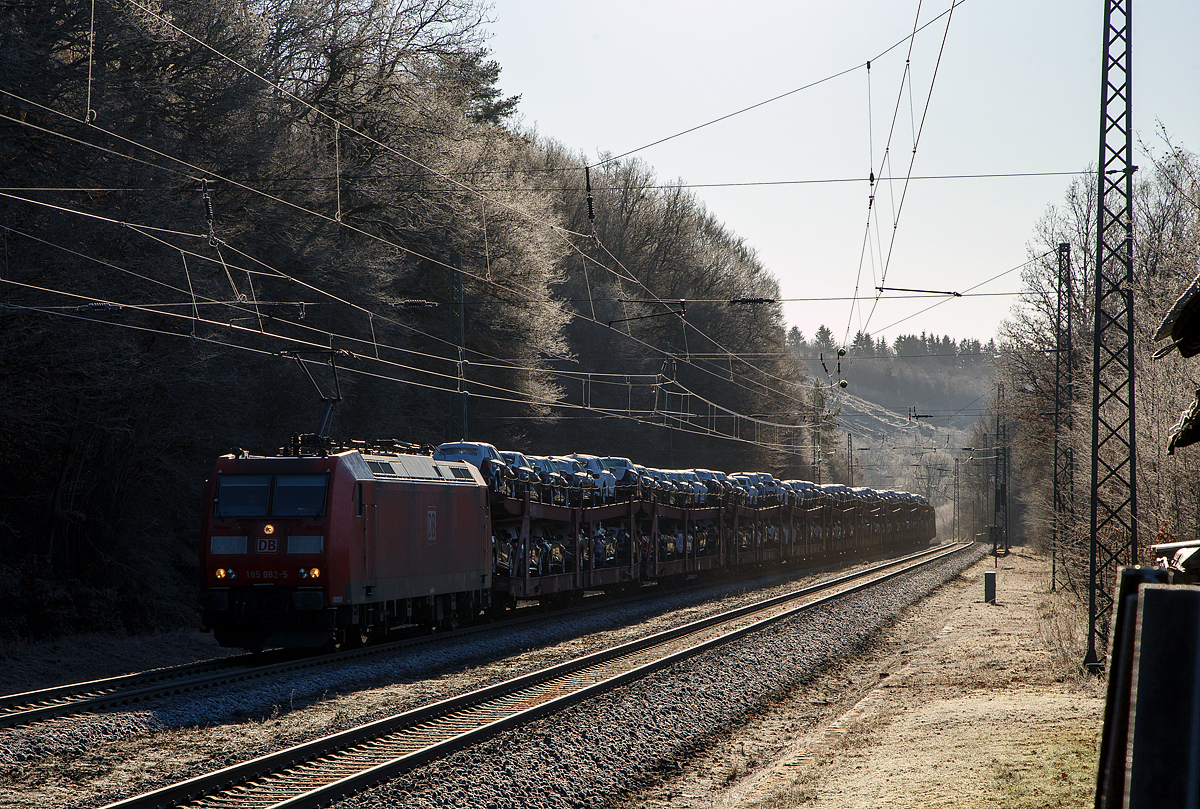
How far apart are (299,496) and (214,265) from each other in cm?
970

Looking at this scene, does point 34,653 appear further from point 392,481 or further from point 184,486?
point 184,486

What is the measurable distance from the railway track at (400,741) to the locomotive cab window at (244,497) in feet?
17.3

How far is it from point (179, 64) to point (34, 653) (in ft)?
46.1

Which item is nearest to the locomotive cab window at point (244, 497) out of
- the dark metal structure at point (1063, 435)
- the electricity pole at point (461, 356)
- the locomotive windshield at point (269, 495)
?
the locomotive windshield at point (269, 495)

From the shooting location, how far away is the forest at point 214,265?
19.3m

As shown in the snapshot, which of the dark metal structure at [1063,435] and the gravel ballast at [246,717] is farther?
the dark metal structure at [1063,435]

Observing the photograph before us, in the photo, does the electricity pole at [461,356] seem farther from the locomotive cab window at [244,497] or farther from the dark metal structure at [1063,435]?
the dark metal structure at [1063,435]

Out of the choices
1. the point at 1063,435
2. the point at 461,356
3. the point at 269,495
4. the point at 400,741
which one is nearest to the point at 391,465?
the point at 269,495

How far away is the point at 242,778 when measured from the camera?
8.80 metres

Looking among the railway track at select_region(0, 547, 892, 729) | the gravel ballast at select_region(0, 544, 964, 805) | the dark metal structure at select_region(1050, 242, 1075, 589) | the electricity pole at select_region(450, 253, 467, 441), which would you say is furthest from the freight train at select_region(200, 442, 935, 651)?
the dark metal structure at select_region(1050, 242, 1075, 589)

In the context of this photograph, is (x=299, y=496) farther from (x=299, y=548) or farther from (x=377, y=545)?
(x=377, y=545)

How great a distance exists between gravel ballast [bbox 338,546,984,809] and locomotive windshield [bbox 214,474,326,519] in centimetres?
585

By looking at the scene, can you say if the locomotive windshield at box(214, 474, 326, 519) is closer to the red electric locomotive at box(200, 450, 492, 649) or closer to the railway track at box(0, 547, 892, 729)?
the red electric locomotive at box(200, 450, 492, 649)

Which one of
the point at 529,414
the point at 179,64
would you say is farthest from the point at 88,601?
the point at 529,414
